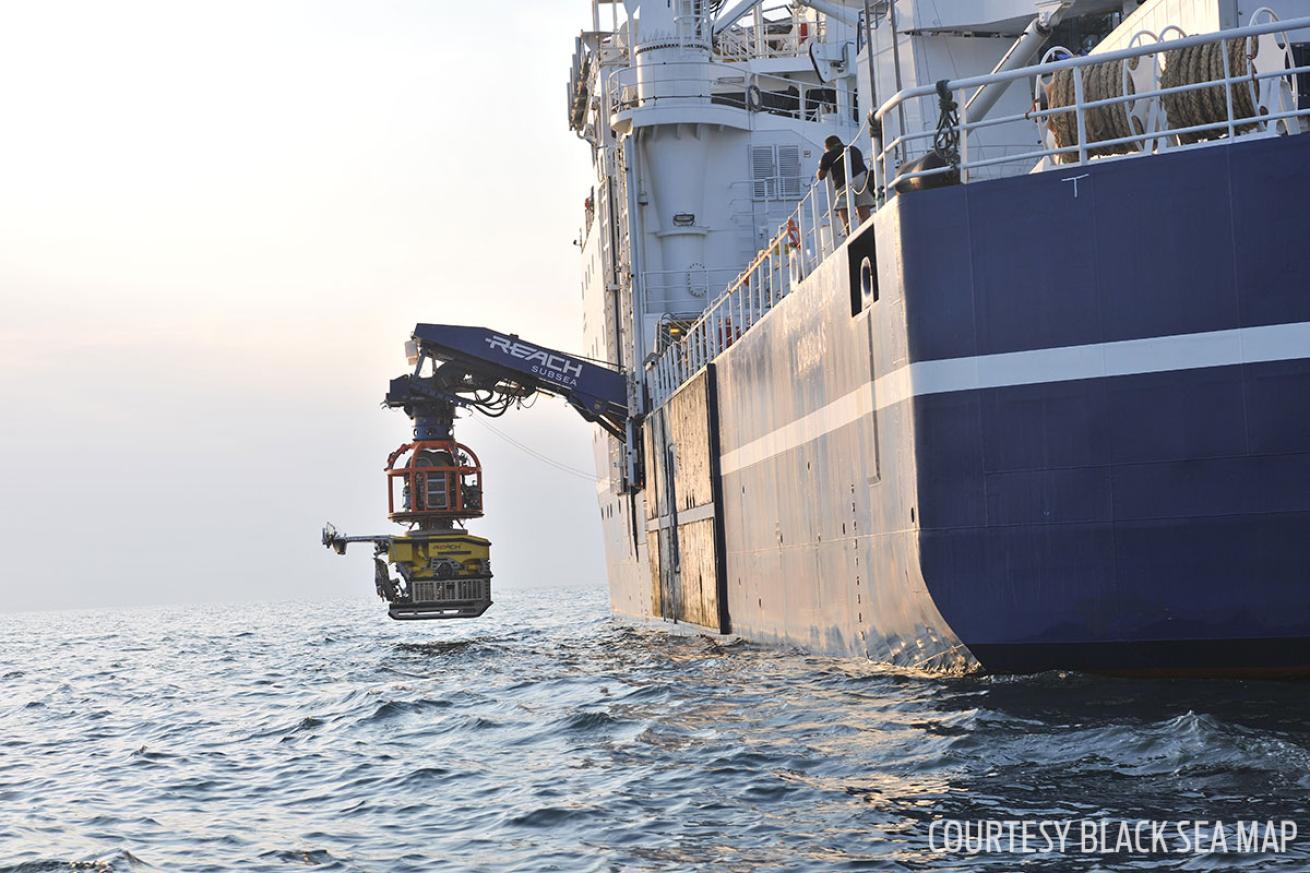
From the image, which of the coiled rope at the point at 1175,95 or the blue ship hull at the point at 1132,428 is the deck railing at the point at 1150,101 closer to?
the coiled rope at the point at 1175,95

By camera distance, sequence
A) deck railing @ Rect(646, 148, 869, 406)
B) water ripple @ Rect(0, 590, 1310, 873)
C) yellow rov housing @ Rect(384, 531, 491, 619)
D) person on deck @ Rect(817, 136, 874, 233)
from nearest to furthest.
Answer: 1. water ripple @ Rect(0, 590, 1310, 873)
2. person on deck @ Rect(817, 136, 874, 233)
3. deck railing @ Rect(646, 148, 869, 406)
4. yellow rov housing @ Rect(384, 531, 491, 619)

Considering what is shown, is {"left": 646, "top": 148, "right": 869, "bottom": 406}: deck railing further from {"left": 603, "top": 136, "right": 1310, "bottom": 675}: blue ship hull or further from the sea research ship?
{"left": 603, "top": 136, "right": 1310, "bottom": 675}: blue ship hull

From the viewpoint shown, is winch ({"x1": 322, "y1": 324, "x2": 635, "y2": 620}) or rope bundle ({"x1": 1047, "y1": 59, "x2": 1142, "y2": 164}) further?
winch ({"x1": 322, "y1": 324, "x2": 635, "y2": 620})

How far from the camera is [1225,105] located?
400 inches

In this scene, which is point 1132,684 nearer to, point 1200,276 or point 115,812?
point 1200,276

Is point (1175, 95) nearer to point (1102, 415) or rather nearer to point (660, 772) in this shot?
point (1102, 415)

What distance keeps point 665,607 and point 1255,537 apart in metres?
14.9

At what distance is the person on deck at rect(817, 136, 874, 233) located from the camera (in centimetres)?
1321

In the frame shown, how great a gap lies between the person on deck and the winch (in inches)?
428

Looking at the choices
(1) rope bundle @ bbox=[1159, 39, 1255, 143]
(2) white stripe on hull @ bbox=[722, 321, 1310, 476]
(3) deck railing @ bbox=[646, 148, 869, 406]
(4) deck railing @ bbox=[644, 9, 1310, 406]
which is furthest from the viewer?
(3) deck railing @ bbox=[646, 148, 869, 406]

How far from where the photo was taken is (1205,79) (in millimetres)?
10242

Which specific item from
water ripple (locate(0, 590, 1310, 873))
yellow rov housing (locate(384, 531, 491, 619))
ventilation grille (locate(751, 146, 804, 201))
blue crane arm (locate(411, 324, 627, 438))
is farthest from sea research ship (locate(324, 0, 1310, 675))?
yellow rov housing (locate(384, 531, 491, 619))

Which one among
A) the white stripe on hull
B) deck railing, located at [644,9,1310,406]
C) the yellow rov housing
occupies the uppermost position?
deck railing, located at [644,9,1310,406]

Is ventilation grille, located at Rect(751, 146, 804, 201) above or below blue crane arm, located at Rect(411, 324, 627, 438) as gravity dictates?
above
